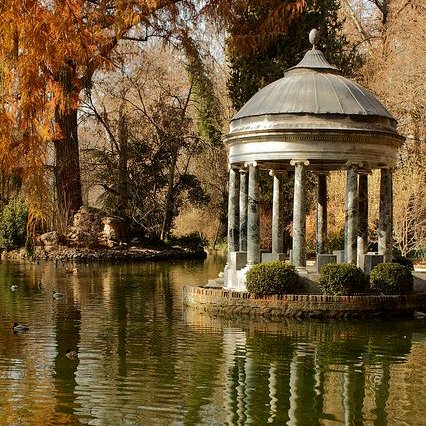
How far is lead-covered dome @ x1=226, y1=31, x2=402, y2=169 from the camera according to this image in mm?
18766

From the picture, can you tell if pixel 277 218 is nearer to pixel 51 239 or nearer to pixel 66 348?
pixel 66 348

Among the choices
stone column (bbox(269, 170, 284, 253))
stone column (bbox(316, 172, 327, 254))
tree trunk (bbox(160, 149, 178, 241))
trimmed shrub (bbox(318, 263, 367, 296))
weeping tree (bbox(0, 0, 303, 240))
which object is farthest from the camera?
tree trunk (bbox(160, 149, 178, 241))

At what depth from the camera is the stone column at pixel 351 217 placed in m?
19.3

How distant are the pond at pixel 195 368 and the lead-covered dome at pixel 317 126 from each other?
376 centimetres

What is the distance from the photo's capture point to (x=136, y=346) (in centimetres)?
1412

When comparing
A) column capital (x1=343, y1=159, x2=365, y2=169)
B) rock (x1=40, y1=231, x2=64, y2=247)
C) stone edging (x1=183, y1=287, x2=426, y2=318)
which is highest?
column capital (x1=343, y1=159, x2=365, y2=169)

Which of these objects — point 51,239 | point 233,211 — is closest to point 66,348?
point 233,211

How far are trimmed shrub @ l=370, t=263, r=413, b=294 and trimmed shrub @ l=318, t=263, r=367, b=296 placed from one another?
51 centimetres

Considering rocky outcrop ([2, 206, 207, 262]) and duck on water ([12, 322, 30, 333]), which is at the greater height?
rocky outcrop ([2, 206, 207, 262])

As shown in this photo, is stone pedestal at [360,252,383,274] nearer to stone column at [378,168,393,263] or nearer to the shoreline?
stone column at [378,168,393,263]

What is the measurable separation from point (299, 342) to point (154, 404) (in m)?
5.39

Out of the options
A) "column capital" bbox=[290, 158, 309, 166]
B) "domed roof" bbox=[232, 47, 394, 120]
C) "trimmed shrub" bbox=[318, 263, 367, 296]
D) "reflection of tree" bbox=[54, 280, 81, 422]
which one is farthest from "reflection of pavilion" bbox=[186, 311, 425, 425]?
"domed roof" bbox=[232, 47, 394, 120]

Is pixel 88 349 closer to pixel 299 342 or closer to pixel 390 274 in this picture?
pixel 299 342

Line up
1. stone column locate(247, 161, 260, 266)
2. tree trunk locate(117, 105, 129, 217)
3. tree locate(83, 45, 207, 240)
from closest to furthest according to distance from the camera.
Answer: stone column locate(247, 161, 260, 266), tree trunk locate(117, 105, 129, 217), tree locate(83, 45, 207, 240)
